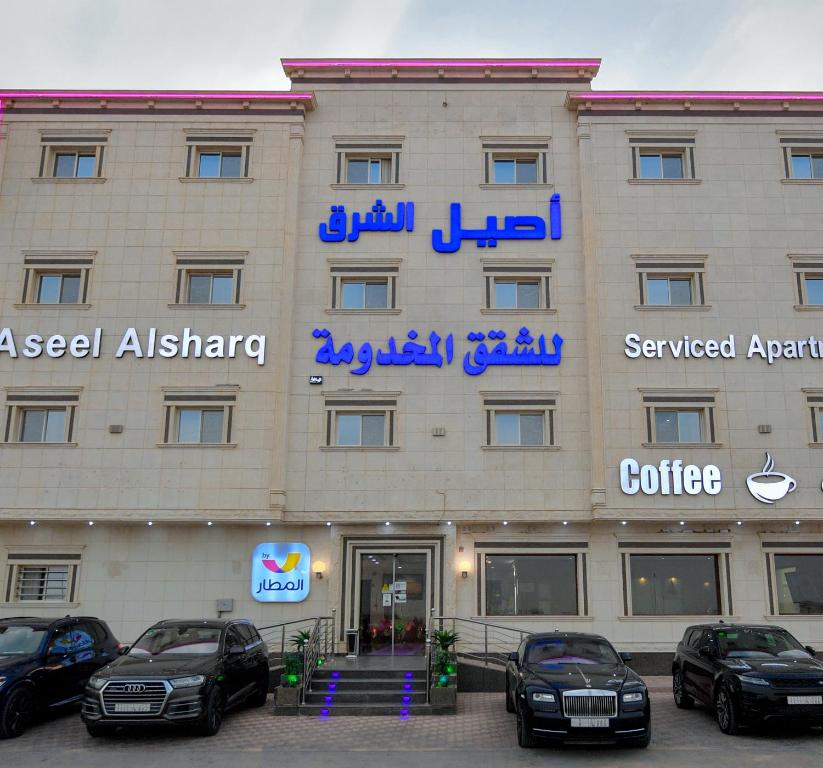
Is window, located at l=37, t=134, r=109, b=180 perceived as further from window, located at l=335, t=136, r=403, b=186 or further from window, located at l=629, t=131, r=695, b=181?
window, located at l=629, t=131, r=695, b=181

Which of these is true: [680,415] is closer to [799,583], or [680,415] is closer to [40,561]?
[799,583]

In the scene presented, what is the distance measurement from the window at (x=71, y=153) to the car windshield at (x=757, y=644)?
1977 centimetres

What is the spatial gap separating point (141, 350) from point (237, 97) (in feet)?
25.8

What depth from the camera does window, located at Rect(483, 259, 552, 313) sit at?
2167 cm

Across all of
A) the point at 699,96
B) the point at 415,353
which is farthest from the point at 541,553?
the point at 699,96

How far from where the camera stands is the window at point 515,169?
2283cm

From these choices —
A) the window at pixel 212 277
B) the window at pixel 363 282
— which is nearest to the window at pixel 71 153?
the window at pixel 212 277

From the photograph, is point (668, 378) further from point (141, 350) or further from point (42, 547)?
point (42, 547)

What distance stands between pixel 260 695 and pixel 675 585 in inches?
415

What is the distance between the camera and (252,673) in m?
15.1

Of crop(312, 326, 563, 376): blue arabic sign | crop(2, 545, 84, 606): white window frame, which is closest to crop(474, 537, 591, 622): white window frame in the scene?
crop(312, 326, 563, 376): blue arabic sign

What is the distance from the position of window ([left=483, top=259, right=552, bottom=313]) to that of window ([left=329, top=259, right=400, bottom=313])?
258 centimetres

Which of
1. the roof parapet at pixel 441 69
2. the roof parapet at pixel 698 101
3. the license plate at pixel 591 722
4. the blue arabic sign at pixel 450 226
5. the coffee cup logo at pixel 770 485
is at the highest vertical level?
the roof parapet at pixel 441 69

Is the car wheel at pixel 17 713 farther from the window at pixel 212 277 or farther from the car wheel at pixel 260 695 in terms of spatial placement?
the window at pixel 212 277
